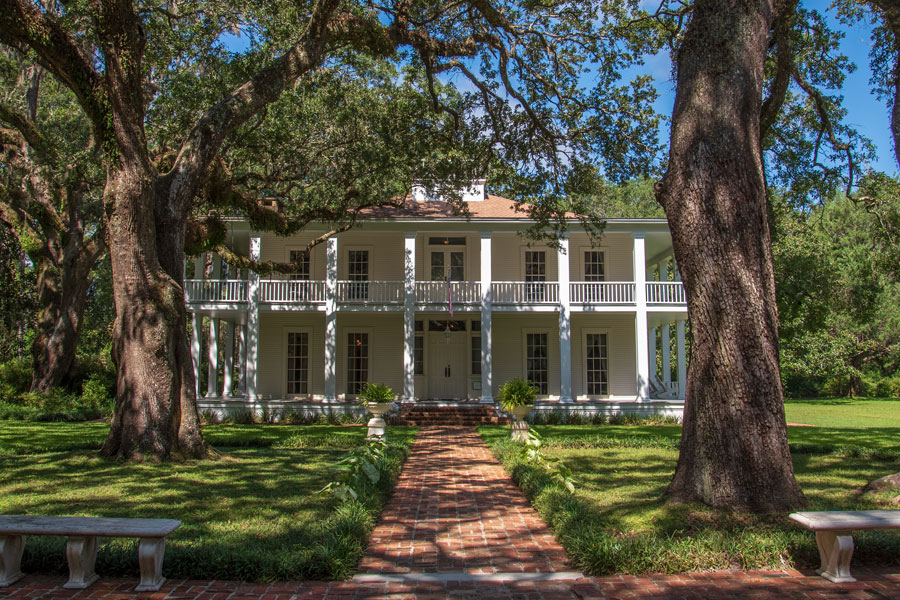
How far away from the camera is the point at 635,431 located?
51.9 feet

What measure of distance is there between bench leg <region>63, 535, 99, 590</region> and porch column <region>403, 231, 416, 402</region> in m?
14.6

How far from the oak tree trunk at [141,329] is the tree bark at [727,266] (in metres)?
7.08

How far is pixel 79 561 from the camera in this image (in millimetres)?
4371

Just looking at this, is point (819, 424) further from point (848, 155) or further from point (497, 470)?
point (497, 470)

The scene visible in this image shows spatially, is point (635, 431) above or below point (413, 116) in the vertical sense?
below

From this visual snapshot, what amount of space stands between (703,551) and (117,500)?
227 inches

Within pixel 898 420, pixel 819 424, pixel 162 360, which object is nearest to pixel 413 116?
pixel 162 360

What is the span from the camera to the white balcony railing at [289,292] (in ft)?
65.0

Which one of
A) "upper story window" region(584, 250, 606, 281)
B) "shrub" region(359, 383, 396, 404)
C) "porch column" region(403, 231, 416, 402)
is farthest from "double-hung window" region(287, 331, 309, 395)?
"upper story window" region(584, 250, 606, 281)

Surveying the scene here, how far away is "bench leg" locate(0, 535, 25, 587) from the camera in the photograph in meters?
4.41

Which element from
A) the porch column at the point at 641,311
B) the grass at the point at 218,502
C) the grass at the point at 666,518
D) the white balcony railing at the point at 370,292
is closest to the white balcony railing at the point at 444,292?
the white balcony railing at the point at 370,292

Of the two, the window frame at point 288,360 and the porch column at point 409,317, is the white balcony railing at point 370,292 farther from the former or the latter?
the window frame at point 288,360

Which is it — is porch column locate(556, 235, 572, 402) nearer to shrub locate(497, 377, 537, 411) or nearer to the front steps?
the front steps

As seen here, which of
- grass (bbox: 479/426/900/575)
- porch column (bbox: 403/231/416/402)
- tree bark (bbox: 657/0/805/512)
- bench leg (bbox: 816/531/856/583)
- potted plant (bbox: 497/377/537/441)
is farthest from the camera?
porch column (bbox: 403/231/416/402)
